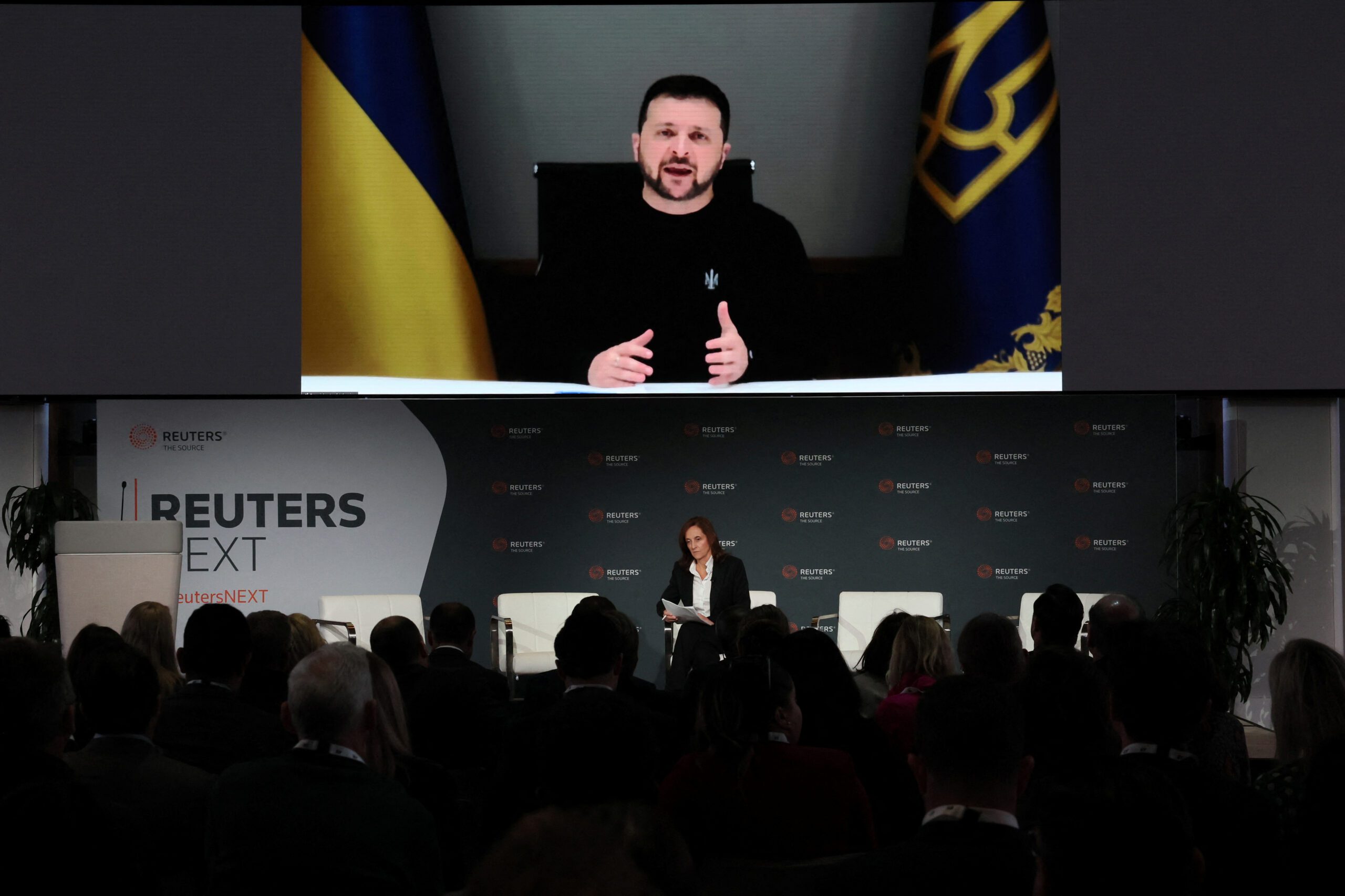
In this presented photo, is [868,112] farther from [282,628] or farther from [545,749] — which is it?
[545,749]

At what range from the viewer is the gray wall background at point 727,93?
7113 millimetres

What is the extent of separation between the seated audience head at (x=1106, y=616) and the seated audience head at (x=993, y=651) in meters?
0.62

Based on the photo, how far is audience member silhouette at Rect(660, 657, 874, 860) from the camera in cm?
251

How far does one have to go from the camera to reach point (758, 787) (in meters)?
2.53

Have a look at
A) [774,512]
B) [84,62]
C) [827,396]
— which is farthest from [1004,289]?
[84,62]

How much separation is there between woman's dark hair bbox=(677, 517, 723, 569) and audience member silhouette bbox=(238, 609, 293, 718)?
3.60 meters

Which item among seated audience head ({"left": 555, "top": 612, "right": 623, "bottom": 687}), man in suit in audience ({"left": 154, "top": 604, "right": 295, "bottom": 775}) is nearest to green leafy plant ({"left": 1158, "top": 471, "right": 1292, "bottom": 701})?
seated audience head ({"left": 555, "top": 612, "right": 623, "bottom": 687})

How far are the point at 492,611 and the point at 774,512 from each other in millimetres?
1953

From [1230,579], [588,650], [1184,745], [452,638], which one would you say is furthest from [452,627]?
[1230,579]

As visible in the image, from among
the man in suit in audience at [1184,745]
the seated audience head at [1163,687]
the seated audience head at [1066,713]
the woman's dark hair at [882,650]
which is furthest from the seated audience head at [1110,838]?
the woman's dark hair at [882,650]

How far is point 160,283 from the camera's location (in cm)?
716

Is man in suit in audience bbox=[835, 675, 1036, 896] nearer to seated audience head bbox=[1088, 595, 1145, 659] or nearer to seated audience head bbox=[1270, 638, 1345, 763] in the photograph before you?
seated audience head bbox=[1270, 638, 1345, 763]

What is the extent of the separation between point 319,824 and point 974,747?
1.08 metres

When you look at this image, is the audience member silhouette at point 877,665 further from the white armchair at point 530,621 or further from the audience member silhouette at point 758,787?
the white armchair at point 530,621
